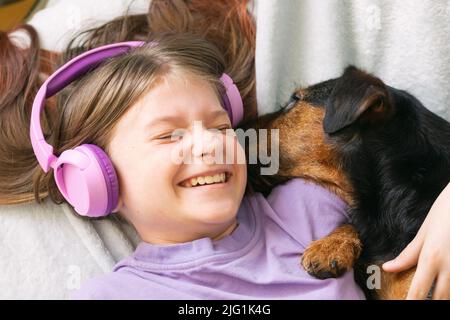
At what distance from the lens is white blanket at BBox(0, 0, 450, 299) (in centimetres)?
143

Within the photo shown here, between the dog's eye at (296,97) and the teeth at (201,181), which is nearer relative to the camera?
the teeth at (201,181)

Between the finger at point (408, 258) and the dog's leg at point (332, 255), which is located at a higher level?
the finger at point (408, 258)

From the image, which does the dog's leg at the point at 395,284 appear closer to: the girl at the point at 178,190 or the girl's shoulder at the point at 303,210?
the girl at the point at 178,190

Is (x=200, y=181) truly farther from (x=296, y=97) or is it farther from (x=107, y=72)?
(x=296, y=97)

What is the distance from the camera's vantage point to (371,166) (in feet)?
4.41

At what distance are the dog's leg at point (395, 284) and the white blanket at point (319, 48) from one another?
519 millimetres

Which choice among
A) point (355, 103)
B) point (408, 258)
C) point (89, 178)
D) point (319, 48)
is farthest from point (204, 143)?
point (319, 48)

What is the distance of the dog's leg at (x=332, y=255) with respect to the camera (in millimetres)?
1234

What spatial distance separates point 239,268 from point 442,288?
0.40 metres

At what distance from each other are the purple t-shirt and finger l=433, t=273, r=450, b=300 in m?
0.15

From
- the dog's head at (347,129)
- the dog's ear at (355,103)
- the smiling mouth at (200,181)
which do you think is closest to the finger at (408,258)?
the dog's head at (347,129)

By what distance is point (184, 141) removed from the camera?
3.95ft

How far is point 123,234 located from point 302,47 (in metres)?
0.71
